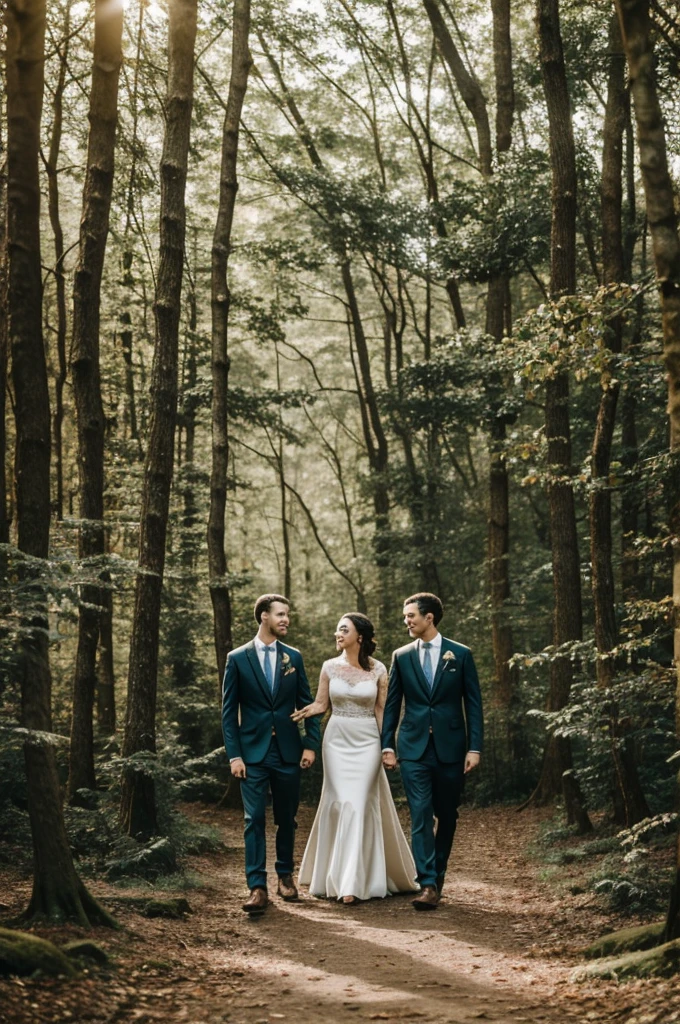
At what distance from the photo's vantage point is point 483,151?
1861 cm

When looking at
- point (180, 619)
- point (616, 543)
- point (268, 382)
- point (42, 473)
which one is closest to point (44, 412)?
point (42, 473)

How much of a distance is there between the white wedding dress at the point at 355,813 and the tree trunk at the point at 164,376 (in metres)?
2.21

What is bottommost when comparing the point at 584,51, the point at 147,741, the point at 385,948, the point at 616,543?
the point at 385,948

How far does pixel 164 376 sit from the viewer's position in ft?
33.7

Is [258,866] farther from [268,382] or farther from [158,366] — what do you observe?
[268,382]

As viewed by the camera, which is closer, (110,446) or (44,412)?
(44,412)

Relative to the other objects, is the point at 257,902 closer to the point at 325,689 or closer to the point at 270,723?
the point at 270,723

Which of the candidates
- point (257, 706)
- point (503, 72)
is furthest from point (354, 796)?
point (503, 72)

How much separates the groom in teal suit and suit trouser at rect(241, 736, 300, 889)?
812 mm

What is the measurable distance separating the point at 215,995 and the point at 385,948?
1315mm

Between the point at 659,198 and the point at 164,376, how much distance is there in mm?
5733

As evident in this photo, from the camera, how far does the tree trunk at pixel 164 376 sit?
389 inches

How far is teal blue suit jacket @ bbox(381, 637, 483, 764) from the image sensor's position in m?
7.73

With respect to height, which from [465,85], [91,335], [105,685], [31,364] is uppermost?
[465,85]
